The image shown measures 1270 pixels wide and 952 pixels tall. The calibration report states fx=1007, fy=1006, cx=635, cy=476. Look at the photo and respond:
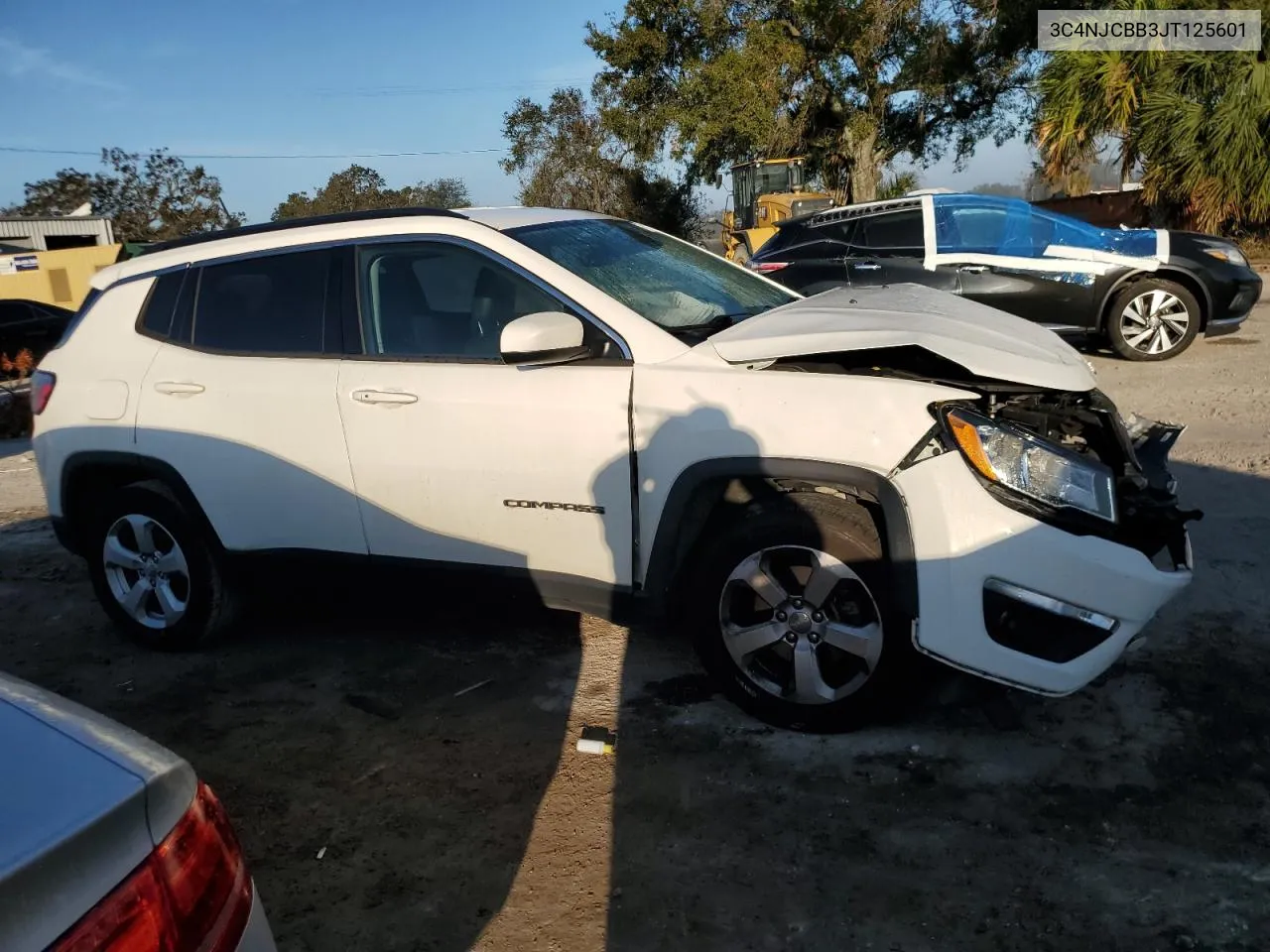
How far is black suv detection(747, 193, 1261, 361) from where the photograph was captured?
9.10 meters

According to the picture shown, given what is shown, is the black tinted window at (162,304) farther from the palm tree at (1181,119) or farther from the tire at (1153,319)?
the palm tree at (1181,119)

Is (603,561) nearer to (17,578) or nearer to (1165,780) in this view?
(1165,780)

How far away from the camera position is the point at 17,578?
5.86 metres

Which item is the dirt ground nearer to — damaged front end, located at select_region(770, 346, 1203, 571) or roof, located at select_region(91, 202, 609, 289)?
damaged front end, located at select_region(770, 346, 1203, 571)

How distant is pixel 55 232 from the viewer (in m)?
37.4

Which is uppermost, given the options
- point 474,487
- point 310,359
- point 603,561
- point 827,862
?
point 310,359

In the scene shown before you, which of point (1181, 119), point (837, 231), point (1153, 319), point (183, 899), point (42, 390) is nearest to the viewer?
point (183, 899)

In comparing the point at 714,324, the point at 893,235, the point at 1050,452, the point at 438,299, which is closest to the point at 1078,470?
the point at 1050,452

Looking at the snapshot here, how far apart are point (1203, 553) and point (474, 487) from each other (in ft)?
11.2

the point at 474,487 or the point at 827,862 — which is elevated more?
the point at 474,487

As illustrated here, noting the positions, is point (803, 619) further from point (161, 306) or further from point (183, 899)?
point (161, 306)

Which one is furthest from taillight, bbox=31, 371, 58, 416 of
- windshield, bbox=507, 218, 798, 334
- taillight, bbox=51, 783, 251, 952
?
taillight, bbox=51, 783, 251, 952

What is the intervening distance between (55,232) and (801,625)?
1642 inches

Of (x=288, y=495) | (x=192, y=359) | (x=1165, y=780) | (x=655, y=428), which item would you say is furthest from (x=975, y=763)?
(x=192, y=359)
